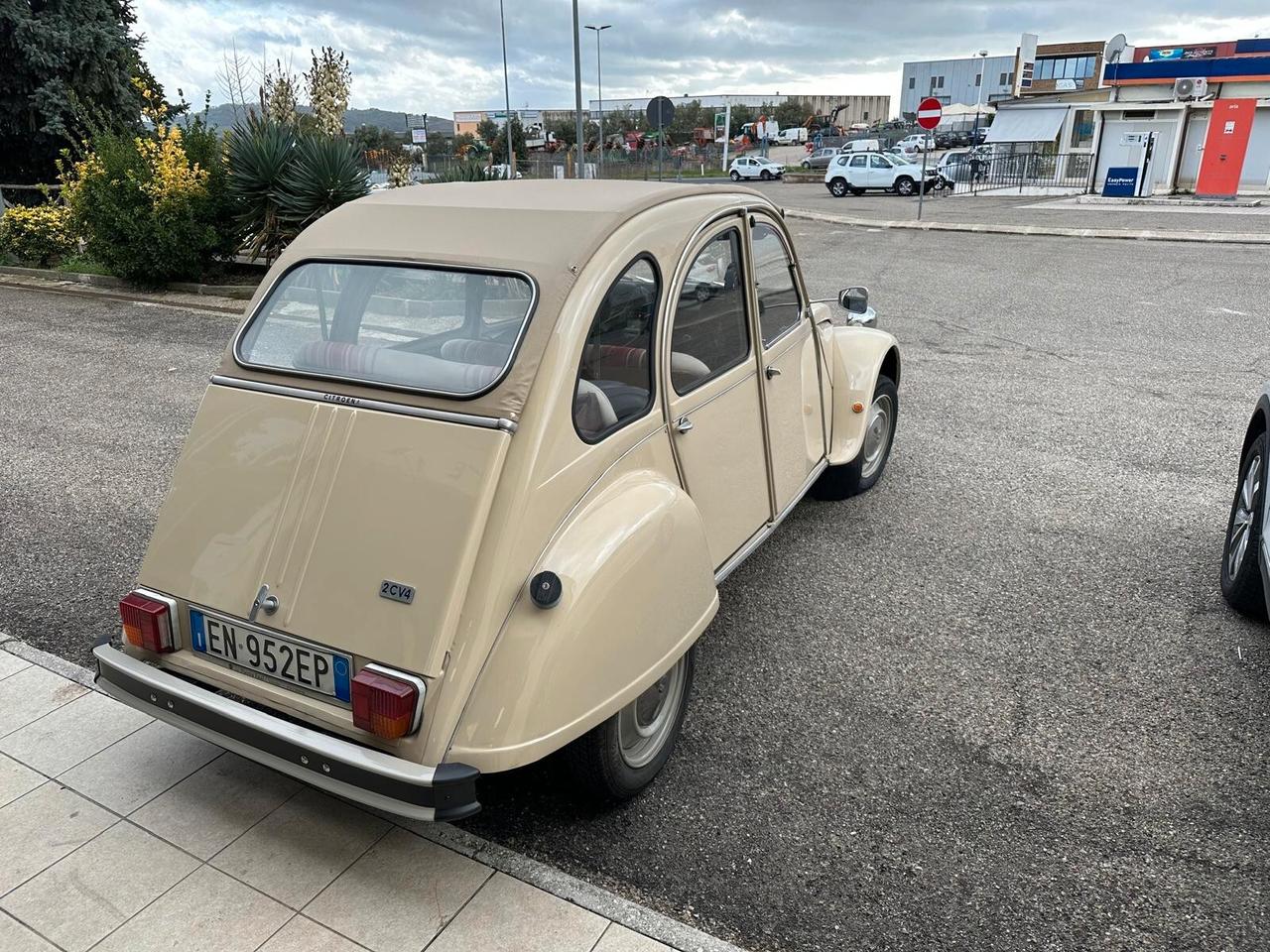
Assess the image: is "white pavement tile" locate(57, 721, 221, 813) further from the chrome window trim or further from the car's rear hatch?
the chrome window trim

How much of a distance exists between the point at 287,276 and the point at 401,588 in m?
1.46

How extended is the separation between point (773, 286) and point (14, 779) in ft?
11.4

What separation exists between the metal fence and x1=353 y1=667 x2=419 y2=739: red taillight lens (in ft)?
102

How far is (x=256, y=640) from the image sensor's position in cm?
259

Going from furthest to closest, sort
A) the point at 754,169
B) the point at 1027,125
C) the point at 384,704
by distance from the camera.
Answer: the point at 754,169 < the point at 1027,125 < the point at 384,704

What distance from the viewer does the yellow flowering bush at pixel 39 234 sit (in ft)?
45.4

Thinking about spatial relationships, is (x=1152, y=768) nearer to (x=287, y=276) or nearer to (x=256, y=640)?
(x=256, y=640)

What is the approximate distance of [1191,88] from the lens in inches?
970

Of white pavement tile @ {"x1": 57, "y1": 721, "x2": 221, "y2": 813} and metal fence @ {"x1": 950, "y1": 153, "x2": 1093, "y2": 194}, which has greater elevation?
metal fence @ {"x1": 950, "y1": 153, "x2": 1093, "y2": 194}

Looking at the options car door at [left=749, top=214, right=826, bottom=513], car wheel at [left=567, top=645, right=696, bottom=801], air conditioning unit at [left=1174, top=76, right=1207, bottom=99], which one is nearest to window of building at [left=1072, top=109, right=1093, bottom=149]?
air conditioning unit at [left=1174, top=76, right=1207, bottom=99]

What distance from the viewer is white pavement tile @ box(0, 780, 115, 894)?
263 centimetres

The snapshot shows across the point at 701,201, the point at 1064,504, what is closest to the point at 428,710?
the point at 701,201

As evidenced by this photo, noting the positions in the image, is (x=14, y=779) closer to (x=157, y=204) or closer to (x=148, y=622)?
(x=148, y=622)

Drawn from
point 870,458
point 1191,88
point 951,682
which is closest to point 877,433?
point 870,458
